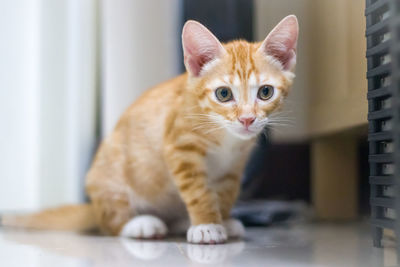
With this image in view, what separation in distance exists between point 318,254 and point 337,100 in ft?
1.61

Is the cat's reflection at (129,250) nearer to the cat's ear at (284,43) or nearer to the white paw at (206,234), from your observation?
the white paw at (206,234)

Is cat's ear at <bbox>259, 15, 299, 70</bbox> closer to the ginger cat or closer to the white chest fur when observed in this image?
the ginger cat

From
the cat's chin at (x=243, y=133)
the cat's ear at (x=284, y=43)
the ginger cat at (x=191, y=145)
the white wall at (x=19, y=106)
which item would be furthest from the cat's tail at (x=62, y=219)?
the cat's ear at (x=284, y=43)

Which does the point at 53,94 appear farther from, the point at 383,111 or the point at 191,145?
the point at 383,111

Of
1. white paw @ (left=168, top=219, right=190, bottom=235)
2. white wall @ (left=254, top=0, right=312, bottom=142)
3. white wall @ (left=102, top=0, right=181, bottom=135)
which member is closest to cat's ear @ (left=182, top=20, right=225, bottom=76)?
white wall @ (left=254, top=0, right=312, bottom=142)

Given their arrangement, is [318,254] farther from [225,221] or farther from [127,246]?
[127,246]

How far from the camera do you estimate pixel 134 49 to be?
1.49 metres

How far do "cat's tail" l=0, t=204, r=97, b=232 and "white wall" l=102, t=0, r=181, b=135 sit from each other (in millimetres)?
291

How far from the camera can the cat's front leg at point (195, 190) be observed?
1.11m

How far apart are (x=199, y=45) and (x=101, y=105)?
2.43 feet

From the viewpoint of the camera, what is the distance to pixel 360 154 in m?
1.91

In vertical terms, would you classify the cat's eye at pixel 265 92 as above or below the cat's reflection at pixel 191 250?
above

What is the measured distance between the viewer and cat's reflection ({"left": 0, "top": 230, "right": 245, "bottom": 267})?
0.91m

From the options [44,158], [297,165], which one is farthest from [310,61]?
[44,158]
